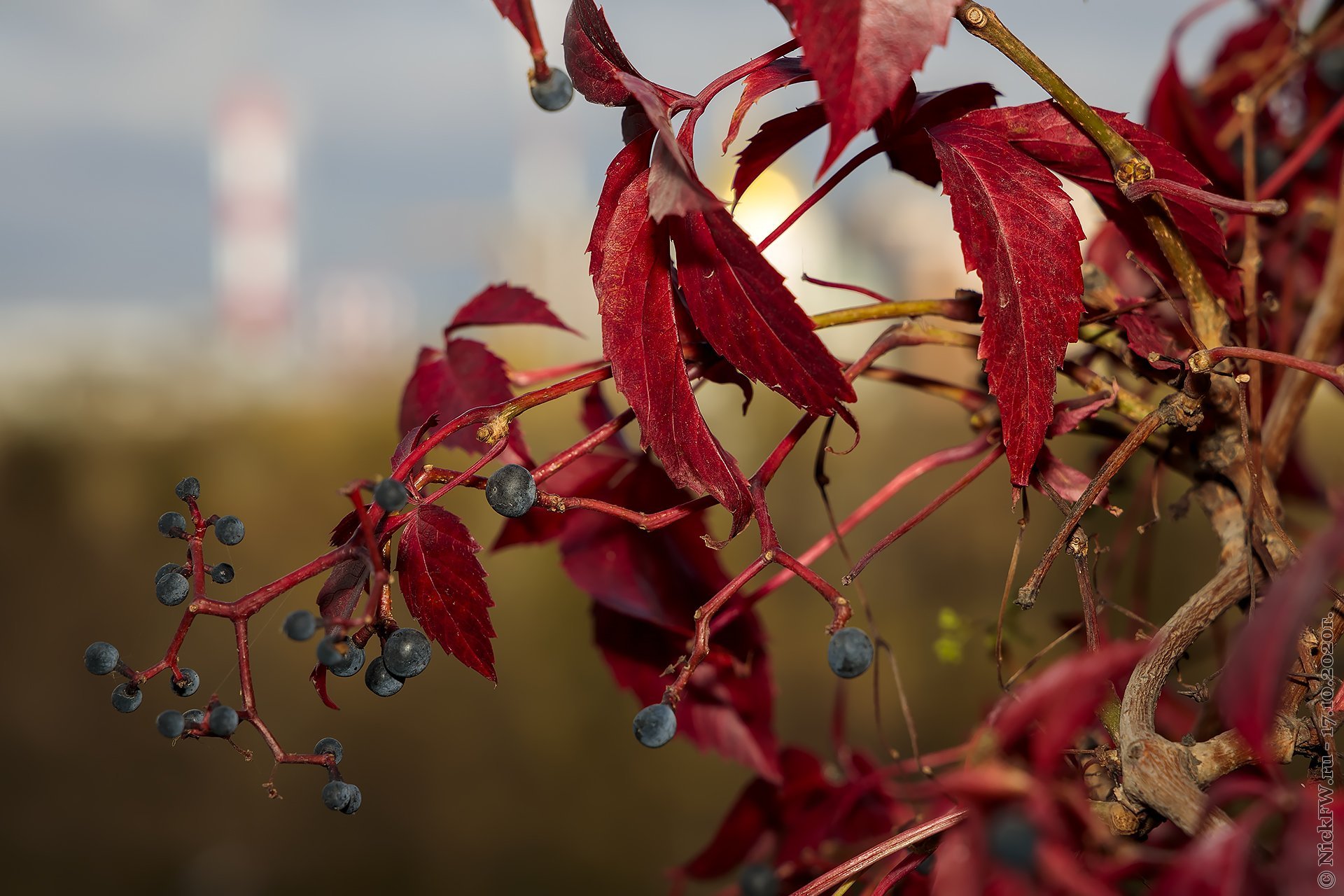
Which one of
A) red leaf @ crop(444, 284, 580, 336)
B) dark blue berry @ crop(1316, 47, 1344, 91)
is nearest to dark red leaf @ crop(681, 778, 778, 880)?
red leaf @ crop(444, 284, 580, 336)

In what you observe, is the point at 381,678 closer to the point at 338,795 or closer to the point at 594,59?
the point at 338,795

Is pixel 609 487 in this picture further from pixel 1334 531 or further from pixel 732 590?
pixel 1334 531

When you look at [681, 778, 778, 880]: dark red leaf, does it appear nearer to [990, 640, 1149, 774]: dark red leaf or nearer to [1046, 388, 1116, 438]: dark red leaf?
[1046, 388, 1116, 438]: dark red leaf

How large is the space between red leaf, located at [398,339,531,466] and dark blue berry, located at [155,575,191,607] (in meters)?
0.10

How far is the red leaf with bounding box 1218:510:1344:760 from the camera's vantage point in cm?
16

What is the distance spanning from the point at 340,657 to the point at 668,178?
0.14m

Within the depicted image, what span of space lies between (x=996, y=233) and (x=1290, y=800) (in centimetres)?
15

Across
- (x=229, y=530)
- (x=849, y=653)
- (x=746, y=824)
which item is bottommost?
(x=746, y=824)

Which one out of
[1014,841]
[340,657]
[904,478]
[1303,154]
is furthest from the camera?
[1303,154]

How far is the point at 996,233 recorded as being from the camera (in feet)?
0.92

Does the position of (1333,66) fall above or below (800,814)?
above

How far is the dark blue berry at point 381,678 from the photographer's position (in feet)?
0.96

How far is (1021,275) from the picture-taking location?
279 millimetres

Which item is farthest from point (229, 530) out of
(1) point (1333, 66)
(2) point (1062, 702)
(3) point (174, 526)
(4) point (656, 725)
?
(1) point (1333, 66)
